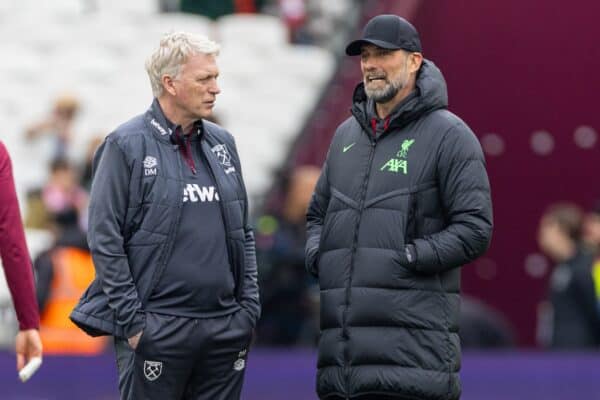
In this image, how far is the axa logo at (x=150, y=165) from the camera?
5996mm

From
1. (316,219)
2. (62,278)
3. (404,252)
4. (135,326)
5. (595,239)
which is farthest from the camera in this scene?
(595,239)

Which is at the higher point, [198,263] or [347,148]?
[347,148]

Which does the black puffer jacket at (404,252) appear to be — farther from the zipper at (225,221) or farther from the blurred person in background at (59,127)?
the blurred person in background at (59,127)

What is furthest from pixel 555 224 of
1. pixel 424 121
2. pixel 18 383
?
pixel 424 121

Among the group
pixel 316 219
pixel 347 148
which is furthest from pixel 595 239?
pixel 347 148

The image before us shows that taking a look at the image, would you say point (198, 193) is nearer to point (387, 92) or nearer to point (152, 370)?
point (152, 370)

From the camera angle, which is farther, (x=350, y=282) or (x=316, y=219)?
(x=316, y=219)

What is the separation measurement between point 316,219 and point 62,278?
346cm

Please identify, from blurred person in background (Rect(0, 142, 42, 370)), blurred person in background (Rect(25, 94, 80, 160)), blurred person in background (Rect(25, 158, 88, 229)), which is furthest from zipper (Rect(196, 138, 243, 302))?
blurred person in background (Rect(25, 94, 80, 160))

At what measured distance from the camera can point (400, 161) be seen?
6066 mm

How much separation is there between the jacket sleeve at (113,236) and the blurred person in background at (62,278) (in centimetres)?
361

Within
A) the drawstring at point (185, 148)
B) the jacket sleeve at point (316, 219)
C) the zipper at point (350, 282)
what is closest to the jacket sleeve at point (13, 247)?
the drawstring at point (185, 148)

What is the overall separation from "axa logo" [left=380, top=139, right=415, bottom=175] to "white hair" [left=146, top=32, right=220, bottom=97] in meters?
0.75

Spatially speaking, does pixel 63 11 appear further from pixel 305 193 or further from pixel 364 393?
pixel 364 393
